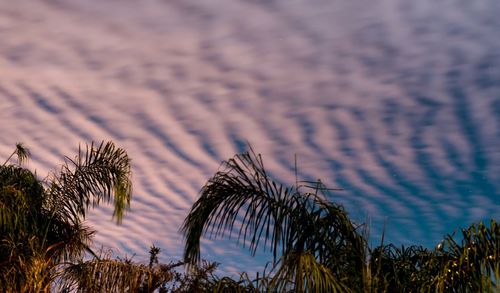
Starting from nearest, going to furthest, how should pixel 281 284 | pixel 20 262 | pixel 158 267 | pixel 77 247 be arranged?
pixel 281 284, pixel 20 262, pixel 158 267, pixel 77 247

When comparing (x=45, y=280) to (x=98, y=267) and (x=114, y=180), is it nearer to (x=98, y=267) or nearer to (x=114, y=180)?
(x=98, y=267)

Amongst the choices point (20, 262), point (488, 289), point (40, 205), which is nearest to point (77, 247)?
point (40, 205)

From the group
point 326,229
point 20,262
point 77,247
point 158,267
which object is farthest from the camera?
point 77,247

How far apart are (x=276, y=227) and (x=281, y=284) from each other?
158cm

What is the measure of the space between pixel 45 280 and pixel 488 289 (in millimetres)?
8223

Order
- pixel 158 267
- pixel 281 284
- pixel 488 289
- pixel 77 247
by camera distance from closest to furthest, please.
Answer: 1. pixel 281 284
2. pixel 488 289
3. pixel 158 267
4. pixel 77 247

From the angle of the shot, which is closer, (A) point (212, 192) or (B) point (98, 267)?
(A) point (212, 192)

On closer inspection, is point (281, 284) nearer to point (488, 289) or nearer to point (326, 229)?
point (326, 229)

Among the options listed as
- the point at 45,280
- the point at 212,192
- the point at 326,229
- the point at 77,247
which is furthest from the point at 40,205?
the point at 326,229

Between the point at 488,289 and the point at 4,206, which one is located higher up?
the point at 4,206

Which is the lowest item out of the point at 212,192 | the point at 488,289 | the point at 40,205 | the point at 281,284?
the point at 281,284

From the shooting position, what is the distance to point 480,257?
9.30 metres

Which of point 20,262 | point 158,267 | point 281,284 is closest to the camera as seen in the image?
point 281,284

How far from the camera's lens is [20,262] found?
12844mm
